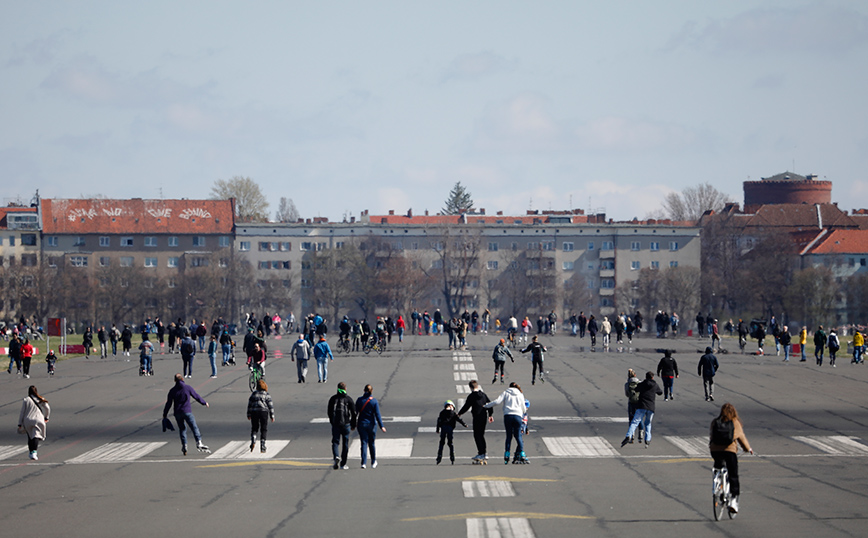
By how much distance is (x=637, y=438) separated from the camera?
886 inches

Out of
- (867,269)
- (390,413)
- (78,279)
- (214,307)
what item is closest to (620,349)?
(390,413)

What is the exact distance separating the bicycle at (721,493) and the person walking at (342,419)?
281 inches

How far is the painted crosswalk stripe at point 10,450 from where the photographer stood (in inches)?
822

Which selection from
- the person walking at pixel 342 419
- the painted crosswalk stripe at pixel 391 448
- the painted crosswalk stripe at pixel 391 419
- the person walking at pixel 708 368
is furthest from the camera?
the person walking at pixel 708 368

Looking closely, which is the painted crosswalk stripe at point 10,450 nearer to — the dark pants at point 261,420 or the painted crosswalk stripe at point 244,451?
the painted crosswalk stripe at point 244,451

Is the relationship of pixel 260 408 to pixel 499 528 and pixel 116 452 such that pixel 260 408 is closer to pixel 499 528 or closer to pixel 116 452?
pixel 116 452

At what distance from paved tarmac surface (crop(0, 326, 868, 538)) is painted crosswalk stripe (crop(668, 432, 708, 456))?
48 millimetres

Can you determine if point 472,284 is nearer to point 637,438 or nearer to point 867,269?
point 867,269

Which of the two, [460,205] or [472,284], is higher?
[460,205]

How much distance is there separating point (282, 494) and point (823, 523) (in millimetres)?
7765

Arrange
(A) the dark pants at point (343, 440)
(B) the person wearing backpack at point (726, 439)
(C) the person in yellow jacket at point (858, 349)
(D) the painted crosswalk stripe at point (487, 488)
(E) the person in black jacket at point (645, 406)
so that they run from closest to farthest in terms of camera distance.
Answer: (B) the person wearing backpack at point (726, 439) < (D) the painted crosswalk stripe at point (487, 488) < (A) the dark pants at point (343, 440) < (E) the person in black jacket at point (645, 406) < (C) the person in yellow jacket at point (858, 349)

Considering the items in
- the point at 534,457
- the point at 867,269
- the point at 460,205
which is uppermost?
the point at 460,205

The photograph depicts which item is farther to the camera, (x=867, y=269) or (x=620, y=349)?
(x=867, y=269)

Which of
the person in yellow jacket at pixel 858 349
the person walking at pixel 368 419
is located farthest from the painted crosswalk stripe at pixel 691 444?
the person in yellow jacket at pixel 858 349
